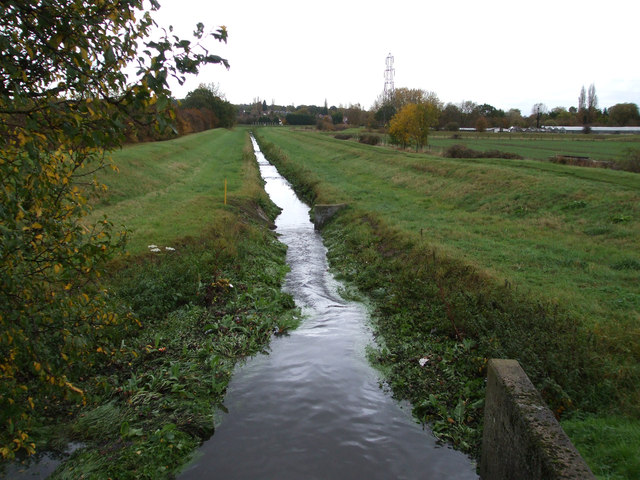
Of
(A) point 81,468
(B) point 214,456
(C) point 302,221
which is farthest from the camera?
(C) point 302,221

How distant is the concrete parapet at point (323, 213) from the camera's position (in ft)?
68.3

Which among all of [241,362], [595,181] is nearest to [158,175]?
[241,362]

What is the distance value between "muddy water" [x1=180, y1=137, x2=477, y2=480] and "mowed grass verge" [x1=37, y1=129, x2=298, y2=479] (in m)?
0.45

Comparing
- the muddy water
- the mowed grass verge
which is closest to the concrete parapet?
the mowed grass verge

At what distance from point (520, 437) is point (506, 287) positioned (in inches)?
196

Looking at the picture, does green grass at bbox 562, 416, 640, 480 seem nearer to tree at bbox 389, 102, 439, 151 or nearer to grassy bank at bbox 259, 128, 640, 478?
grassy bank at bbox 259, 128, 640, 478

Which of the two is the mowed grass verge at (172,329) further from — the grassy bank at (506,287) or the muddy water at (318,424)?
the grassy bank at (506,287)

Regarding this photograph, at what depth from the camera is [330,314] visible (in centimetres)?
1138

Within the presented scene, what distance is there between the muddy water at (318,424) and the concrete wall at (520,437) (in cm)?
79

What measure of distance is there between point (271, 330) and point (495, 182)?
14869 mm

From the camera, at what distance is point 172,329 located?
31.3 feet

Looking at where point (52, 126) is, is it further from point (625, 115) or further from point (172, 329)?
point (625, 115)

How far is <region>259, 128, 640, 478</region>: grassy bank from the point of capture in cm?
681

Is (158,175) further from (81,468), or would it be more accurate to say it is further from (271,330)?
(81,468)
